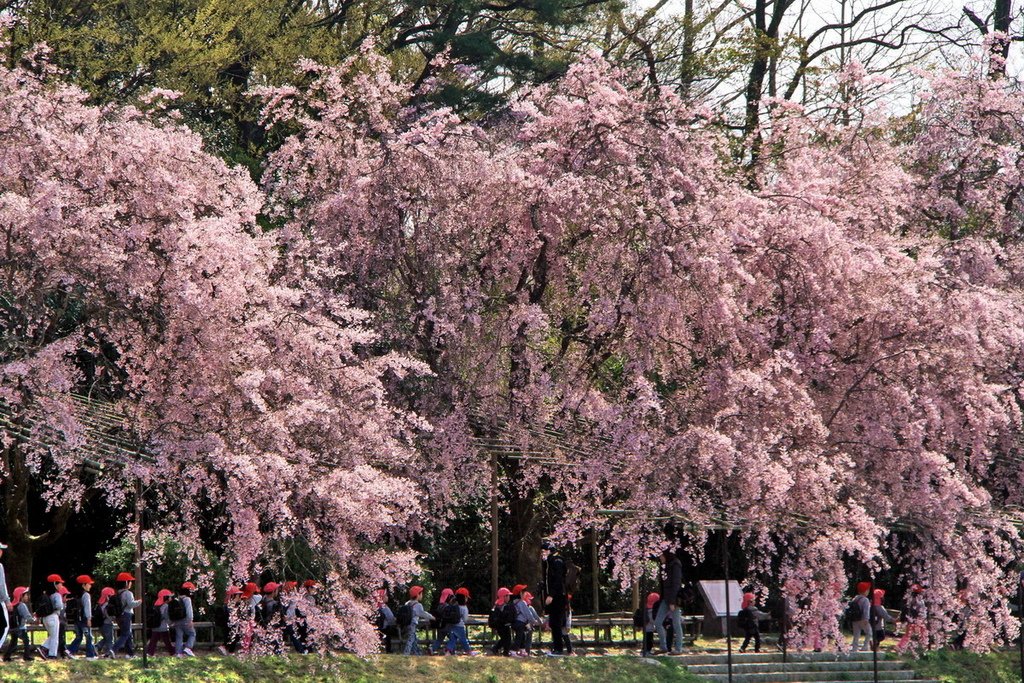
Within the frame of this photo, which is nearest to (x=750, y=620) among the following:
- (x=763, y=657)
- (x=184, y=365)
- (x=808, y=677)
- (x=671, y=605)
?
(x=763, y=657)

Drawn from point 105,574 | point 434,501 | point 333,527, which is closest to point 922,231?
point 434,501

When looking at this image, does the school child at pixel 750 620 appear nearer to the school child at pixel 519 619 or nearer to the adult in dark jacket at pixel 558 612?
the adult in dark jacket at pixel 558 612

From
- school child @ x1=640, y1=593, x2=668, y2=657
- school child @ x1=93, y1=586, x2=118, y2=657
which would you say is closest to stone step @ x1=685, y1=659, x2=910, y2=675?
school child @ x1=640, y1=593, x2=668, y2=657

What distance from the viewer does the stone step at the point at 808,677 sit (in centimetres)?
2611

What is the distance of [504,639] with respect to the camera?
83.5 ft

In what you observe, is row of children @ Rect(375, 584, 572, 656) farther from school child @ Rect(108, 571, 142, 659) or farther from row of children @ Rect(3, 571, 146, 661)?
row of children @ Rect(3, 571, 146, 661)

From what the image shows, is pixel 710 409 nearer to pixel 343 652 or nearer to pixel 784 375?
pixel 784 375

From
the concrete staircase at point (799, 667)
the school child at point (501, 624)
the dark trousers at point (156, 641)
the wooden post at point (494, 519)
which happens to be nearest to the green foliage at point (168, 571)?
the dark trousers at point (156, 641)

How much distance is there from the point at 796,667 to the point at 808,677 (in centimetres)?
27

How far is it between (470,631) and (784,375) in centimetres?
827

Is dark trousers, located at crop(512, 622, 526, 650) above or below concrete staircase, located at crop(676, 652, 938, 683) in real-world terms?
above

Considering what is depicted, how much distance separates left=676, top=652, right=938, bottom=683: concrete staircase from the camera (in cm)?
2641

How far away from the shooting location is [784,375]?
2591 cm

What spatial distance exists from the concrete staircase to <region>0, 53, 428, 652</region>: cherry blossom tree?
19.3 ft
